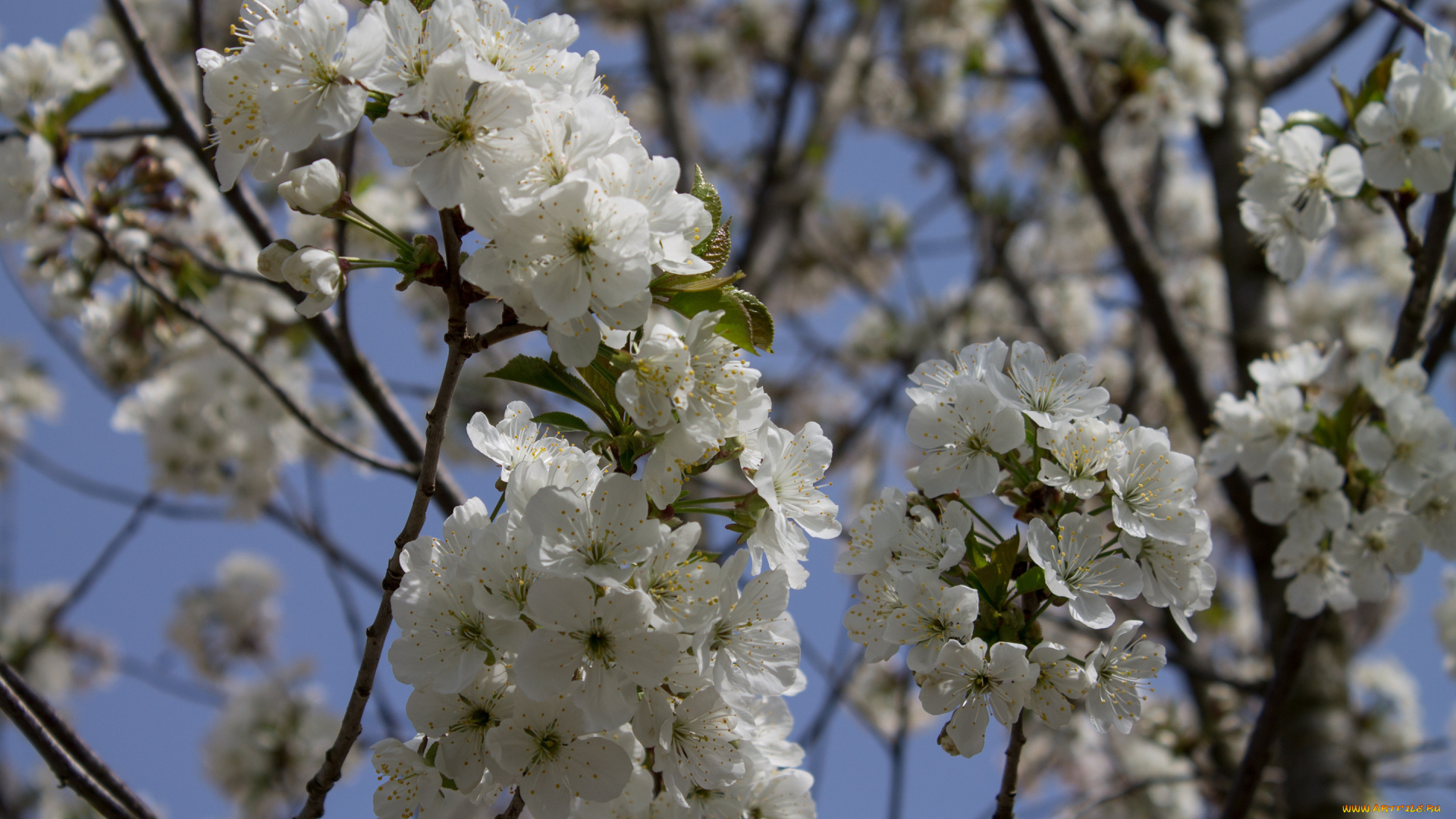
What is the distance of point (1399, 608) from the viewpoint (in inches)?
326

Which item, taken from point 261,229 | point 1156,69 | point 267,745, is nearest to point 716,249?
point 261,229

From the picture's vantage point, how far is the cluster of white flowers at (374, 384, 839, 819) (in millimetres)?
1229

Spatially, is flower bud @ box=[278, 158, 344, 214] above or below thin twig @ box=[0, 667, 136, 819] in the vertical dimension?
above

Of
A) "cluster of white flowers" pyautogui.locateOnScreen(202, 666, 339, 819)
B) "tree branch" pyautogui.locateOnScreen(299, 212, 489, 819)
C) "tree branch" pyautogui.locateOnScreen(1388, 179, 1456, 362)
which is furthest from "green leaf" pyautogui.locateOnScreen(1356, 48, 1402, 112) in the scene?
"cluster of white flowers" pyautogui.locateOnScreen(202, 666, 339, 819)

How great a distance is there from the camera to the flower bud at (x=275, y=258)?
1360 millimetres

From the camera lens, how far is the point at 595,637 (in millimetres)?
1249

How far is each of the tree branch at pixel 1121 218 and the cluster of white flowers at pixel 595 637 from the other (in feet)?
10.7

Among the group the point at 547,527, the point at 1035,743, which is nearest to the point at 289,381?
the point at 547,527

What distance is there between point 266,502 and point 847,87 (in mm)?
4810

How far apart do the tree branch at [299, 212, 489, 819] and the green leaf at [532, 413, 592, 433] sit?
163mm

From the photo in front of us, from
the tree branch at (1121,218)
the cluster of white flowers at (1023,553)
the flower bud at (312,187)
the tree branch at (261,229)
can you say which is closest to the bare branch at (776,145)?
the tree branch at (1121,218)

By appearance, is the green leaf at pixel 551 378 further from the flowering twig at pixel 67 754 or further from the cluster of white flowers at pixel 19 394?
the cluster of white flowers at pixel 19 394

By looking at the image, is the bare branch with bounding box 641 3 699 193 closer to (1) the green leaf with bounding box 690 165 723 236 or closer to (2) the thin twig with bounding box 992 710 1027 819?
(1) the green leaf with bounding box 690 165 723 236

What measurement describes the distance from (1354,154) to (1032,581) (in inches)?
67.5
